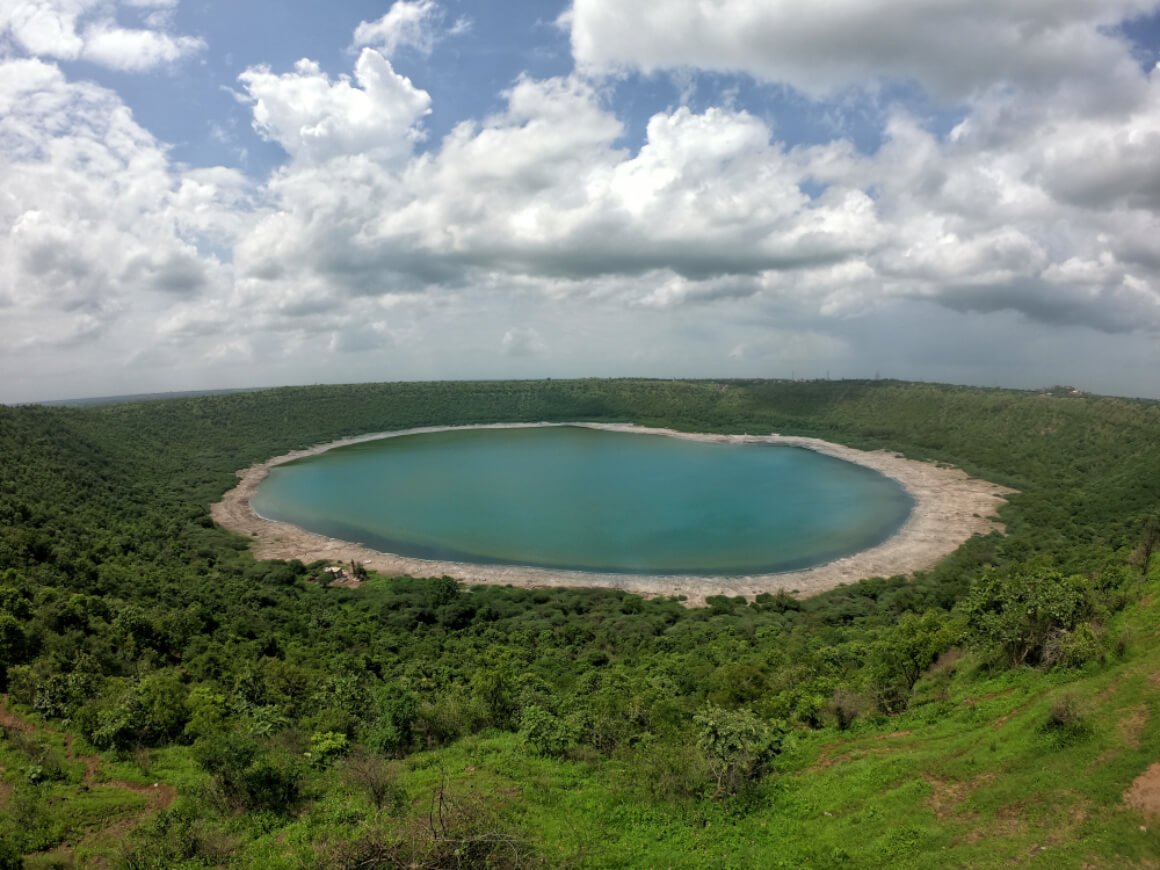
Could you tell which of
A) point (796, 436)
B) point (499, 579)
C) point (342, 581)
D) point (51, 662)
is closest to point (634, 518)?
point (499, 579)

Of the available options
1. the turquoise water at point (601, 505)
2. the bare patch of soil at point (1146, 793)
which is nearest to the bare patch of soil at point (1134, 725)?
the bare patch of soil at point (1146, 793)

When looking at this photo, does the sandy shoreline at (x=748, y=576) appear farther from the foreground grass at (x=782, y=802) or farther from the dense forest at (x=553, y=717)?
the foreground grass at (x=782, y=802)

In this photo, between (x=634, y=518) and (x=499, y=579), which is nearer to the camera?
(x=499, y=579)

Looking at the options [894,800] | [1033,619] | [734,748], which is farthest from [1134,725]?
[734,748]

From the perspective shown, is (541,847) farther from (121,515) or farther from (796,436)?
(796,436)

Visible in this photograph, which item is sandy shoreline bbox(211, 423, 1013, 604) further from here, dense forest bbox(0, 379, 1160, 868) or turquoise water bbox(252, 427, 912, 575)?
dense forest bbox(0, 379, 1160, 868)

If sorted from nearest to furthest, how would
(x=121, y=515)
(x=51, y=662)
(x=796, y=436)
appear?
(x=51, y=662), (x=121, y=515), (x=796, y=436)

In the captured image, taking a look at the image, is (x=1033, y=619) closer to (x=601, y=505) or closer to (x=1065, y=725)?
(x=1065, y=725)

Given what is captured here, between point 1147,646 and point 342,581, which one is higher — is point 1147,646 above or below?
above
